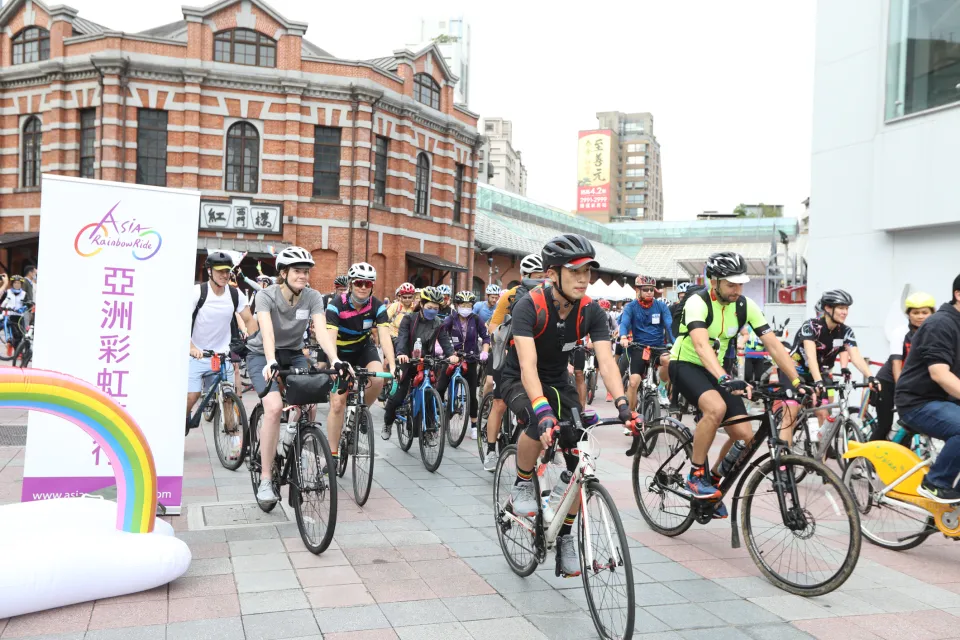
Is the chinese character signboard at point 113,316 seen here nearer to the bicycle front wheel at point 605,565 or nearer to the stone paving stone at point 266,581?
the stone paving stone at point 266,581

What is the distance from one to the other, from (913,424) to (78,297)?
5633 mm

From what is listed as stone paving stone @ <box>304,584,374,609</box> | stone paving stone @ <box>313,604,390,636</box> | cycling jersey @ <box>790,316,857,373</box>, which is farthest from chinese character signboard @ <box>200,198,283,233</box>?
stone paving stone @ <box>313,604,390,636</box>

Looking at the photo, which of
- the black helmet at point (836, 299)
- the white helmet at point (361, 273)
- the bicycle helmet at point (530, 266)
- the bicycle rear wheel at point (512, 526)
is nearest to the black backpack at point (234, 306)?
the white helmet at point (361, 273)

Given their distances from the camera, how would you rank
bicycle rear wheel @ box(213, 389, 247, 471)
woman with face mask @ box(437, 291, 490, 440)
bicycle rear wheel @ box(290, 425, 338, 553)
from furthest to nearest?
woman with face mask @ box(437, 291, 490, 440)
bicycle rear wheel @ box(213, 389, 247, 471)
bicycle rear wheel @ box(290, 425, 338, 553)

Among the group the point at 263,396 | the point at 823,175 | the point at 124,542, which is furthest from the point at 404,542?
the point at 823,175

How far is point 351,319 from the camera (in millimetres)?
7211

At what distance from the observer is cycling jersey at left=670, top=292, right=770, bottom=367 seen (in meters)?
5.54

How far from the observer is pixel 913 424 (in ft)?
17.8

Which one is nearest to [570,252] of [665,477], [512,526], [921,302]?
[512,526]

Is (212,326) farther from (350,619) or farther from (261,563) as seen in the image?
(350,619)

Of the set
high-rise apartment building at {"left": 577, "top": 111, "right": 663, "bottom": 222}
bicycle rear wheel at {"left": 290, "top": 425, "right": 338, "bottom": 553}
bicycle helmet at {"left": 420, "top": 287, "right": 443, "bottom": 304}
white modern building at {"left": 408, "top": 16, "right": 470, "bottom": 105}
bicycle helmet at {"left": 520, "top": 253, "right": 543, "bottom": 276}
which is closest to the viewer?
bicycle rear wheel at {"left": 290, "top": 425, "right": 338, "bottom": 553}

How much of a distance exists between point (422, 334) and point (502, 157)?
131750 millimetres

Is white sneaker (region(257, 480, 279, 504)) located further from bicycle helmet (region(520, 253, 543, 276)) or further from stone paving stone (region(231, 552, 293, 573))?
bicycle helmet (region(520, 253, 543, 276))

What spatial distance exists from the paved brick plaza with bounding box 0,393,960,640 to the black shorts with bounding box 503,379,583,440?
0.98 meters
